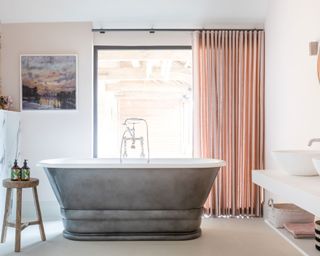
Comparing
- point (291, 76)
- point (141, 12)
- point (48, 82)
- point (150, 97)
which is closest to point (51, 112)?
point (48, 82)

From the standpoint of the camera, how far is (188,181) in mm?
3957

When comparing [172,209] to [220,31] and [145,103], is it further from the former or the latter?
[220,31]

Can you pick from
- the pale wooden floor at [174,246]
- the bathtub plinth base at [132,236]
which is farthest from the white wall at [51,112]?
the bathtub plinth base at [132,236]

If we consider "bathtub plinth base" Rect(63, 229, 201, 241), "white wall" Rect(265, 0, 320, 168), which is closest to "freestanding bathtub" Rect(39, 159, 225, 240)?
"bathtub plinth base" Rect(63, 229, 201, 241)

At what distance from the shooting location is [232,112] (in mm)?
5129

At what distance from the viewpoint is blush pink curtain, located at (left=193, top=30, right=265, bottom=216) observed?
5129 millimetres

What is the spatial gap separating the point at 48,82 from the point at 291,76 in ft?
10.1

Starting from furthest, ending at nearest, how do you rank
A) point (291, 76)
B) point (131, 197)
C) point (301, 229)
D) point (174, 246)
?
point (291, 76)
point (131, 197)
point (174, 246)
point (301, 229)

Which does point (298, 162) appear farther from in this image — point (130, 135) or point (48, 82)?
point (48, 82)

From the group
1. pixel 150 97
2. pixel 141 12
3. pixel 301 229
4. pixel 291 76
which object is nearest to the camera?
pixel 301 229

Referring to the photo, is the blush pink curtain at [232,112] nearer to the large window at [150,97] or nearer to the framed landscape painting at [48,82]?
the large window at [150,97]

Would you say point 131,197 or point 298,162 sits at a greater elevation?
point 298,162

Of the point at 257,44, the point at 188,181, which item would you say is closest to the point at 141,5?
the point at 257,44

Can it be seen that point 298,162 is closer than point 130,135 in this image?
Yes
